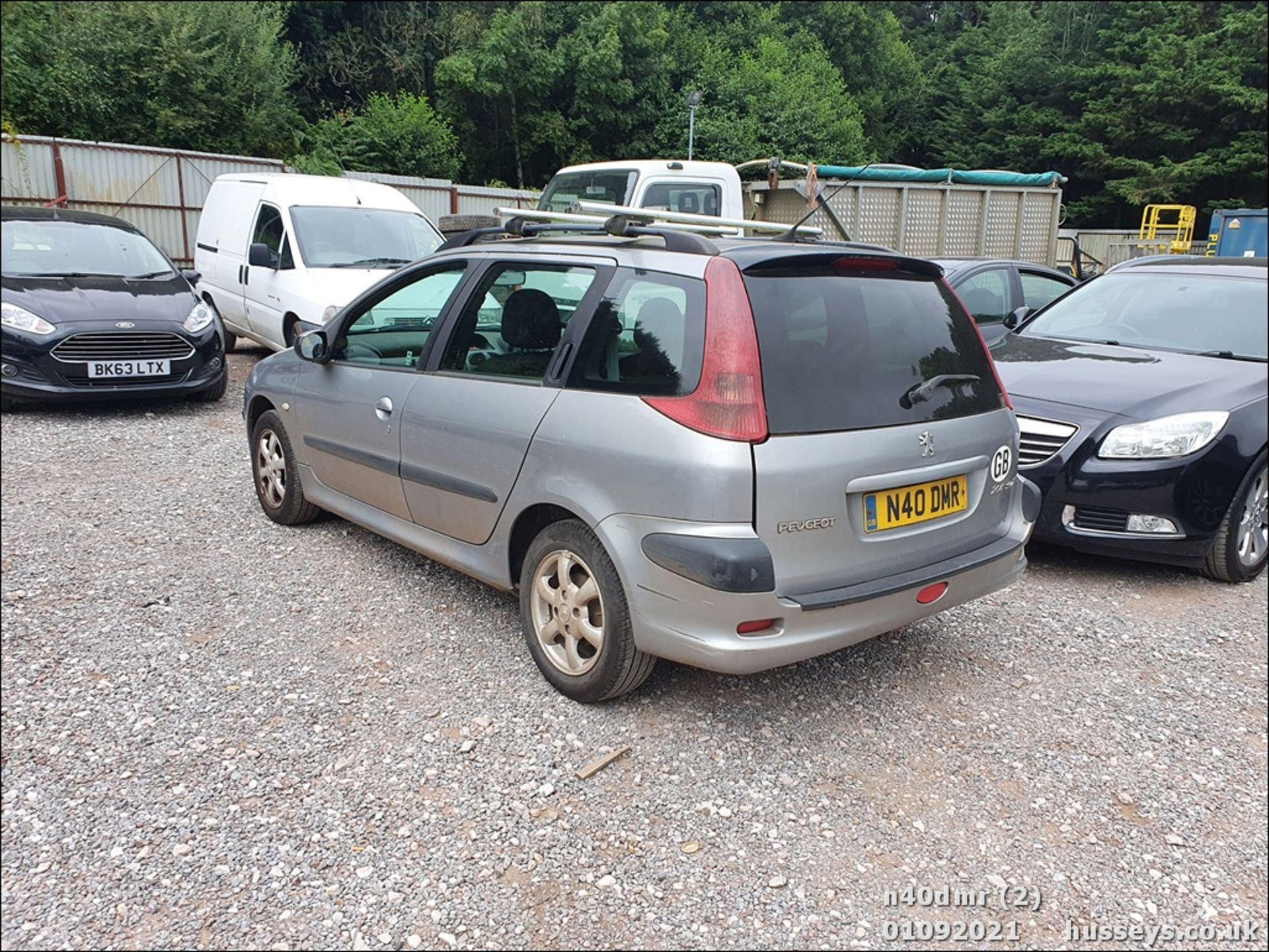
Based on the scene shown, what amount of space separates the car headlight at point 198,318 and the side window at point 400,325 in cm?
361

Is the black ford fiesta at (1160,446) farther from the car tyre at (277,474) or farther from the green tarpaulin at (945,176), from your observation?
the green tarpaulin at (945,176)

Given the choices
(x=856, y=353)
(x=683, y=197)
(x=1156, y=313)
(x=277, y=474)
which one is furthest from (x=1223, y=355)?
(x=683, y=197)

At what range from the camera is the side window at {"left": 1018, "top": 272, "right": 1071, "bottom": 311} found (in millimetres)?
8320

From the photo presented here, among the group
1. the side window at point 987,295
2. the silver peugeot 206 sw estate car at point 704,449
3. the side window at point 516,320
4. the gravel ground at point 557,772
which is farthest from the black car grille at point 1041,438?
the side window at point 987,295

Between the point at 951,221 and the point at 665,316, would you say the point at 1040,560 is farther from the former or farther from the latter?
the point at 951,221

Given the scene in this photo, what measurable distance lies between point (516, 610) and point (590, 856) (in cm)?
161

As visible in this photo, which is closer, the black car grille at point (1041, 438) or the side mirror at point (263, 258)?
the black car grille at point (1041, 438)

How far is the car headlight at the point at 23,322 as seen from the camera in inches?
251

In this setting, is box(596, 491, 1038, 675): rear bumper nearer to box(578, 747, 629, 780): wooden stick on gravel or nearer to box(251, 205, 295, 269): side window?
box(578, 747, 629, 780): wooden stick on gravel

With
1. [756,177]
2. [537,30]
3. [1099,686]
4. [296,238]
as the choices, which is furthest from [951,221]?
[537,30]

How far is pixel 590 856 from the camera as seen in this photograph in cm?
240

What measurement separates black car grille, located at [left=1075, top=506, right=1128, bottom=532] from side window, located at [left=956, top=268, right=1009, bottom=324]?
11.5ft

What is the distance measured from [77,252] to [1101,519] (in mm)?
7558

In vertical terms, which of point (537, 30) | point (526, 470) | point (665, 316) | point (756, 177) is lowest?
point (526, 470)
